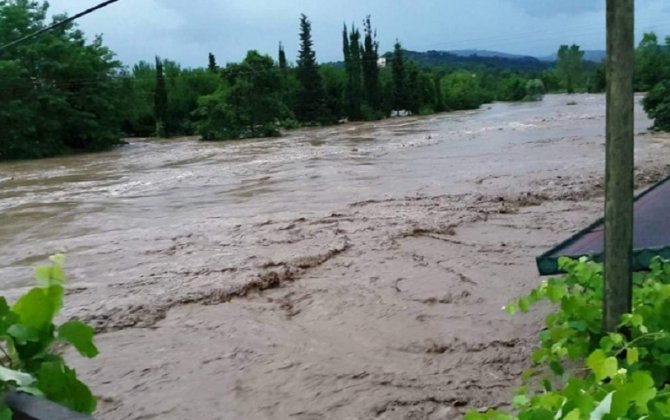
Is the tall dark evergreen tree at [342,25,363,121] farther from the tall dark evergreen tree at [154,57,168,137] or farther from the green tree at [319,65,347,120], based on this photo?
the tall dark evergreen tree at [154,57,168,137]

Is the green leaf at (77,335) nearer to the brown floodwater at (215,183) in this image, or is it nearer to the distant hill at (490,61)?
the brown floodwater at (215,183)

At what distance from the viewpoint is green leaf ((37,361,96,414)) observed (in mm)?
1647

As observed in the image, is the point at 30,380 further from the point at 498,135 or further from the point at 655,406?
the point at 498,135

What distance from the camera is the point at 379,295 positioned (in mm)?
6355

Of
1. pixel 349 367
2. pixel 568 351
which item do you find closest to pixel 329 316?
pixel 349 367

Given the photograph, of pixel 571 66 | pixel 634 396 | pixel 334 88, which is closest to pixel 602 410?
pixel 634 396

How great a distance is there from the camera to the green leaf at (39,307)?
67.4 inches

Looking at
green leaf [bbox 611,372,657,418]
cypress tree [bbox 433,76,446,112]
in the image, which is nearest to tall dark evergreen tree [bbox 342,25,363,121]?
cypress tree [bbox 433,76,446,112]

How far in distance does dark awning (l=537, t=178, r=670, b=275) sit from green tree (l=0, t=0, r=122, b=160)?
2625 cm

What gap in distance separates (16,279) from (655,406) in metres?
7.20

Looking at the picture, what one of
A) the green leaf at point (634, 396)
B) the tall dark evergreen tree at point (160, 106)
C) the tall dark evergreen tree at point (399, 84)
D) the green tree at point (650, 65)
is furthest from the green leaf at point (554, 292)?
the tall dark evergreen tree at point (399, 84)

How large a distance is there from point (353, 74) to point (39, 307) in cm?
4535

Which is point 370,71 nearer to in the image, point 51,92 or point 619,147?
point 51,92

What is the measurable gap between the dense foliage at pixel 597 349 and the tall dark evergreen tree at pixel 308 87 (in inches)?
1481
